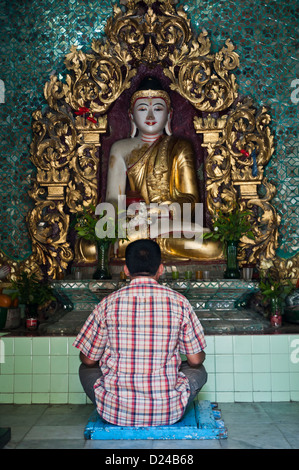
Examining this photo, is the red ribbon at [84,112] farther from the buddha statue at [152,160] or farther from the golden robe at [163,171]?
the golden robe at [163,171]

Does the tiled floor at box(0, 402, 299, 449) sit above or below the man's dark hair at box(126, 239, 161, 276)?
below

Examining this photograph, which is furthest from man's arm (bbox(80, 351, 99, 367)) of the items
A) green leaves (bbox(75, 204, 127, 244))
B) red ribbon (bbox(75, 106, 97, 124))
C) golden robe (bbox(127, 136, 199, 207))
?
red ribbon (bbox(75, 106, 97, 124))

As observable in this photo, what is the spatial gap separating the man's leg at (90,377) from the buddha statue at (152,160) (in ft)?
9.35

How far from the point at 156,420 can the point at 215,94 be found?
376 centimetres

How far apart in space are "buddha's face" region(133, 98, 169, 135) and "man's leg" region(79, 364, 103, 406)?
11.5 ft

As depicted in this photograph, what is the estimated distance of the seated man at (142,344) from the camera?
107 inches

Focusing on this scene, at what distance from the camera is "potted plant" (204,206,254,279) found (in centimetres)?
502

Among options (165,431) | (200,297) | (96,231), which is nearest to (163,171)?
(96,231)

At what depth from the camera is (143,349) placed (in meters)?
2.70

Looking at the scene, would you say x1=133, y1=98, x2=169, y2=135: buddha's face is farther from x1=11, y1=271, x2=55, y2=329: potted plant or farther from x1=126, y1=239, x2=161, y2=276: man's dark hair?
x1=126, y1=239, x2=161, y2=276: man's dark hair

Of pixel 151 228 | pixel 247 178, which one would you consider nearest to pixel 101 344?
pixel 151 228

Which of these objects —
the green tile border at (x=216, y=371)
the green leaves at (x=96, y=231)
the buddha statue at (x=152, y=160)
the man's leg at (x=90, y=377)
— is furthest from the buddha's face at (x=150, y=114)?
the man's leg at (x=90, y=377)

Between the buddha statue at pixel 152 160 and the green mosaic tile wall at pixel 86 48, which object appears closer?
the green mosaic tile wall at pixel 86 48

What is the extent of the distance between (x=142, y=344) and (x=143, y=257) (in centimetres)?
43
